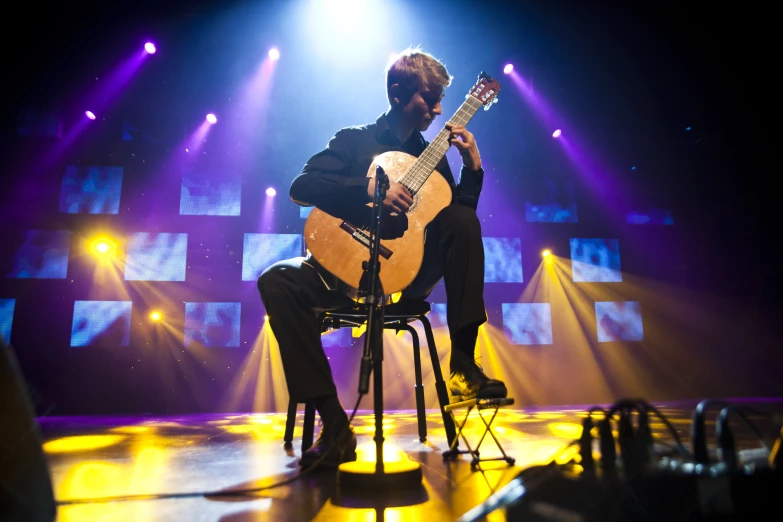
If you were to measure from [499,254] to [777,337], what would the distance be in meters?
4.29

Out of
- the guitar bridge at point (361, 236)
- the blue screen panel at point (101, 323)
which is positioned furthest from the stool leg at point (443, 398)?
the blue screen panel at point (101, 323)

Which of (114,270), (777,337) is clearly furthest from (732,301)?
(114,270)

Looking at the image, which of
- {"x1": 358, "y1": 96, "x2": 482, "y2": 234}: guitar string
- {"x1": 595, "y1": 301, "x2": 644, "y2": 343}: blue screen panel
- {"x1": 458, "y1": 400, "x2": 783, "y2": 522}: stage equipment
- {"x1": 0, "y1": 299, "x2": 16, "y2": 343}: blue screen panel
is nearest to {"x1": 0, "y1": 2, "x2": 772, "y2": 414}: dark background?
{"x1": 0, "y1": 299, "x2": 16, "y2": 343}: blue screen panel

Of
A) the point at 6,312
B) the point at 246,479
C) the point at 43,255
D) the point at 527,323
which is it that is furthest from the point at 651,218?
the point at 6,312

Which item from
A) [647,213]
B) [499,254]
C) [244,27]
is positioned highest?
[244,27]

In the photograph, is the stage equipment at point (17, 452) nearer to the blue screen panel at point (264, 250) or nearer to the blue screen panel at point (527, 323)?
the blue screen panel at point (264, 250)

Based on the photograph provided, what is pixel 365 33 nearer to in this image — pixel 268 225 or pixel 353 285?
pixel 268 225

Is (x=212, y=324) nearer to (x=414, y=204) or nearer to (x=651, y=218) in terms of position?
(x=414, y=204)

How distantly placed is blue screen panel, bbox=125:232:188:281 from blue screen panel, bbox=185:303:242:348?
0.49m

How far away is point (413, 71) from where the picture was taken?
2.30 metres

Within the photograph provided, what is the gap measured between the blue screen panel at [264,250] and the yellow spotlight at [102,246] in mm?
1646

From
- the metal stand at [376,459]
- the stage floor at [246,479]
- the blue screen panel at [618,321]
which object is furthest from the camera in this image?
the blue screen panel at [618,321]

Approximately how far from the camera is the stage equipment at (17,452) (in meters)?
0.81

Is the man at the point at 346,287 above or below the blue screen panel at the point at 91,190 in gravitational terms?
below
